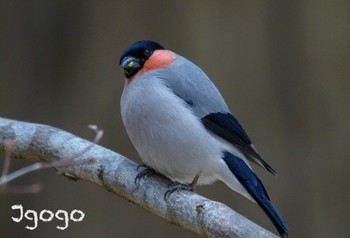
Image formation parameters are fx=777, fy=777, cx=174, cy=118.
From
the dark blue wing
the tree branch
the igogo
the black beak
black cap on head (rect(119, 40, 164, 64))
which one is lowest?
the igogo

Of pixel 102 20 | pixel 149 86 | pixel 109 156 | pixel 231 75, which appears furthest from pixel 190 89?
pixel 102 20

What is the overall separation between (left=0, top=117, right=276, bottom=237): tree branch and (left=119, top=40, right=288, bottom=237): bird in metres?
0.08

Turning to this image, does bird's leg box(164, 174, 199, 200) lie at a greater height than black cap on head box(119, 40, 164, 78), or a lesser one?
lesser

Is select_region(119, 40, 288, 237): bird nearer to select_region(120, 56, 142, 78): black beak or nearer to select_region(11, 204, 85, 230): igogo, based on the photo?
select_region(120, 56, 142, 78): black beak

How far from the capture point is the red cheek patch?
7.89 ft

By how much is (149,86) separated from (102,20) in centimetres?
112

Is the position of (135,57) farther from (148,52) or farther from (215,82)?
(215,82)

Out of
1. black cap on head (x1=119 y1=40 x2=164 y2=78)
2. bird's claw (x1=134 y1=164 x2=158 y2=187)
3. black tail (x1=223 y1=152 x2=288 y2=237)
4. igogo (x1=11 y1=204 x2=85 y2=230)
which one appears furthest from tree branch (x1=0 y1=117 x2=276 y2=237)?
igogo (x1=11 y1=204 x2=85 y2=230)

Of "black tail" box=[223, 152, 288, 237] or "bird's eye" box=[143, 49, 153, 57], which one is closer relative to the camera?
"black tail" box=[223, 152, 288, 237]

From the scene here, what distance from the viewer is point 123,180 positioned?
6.99 ft

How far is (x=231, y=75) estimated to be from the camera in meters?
3.23

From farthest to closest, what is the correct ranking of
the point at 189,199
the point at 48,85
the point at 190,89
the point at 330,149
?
the point at 48,85
the point at 330,149
the point at 190,89
the point at 189,199

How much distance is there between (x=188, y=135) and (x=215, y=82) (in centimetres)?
103

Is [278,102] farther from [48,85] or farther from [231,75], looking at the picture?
[48,85]
